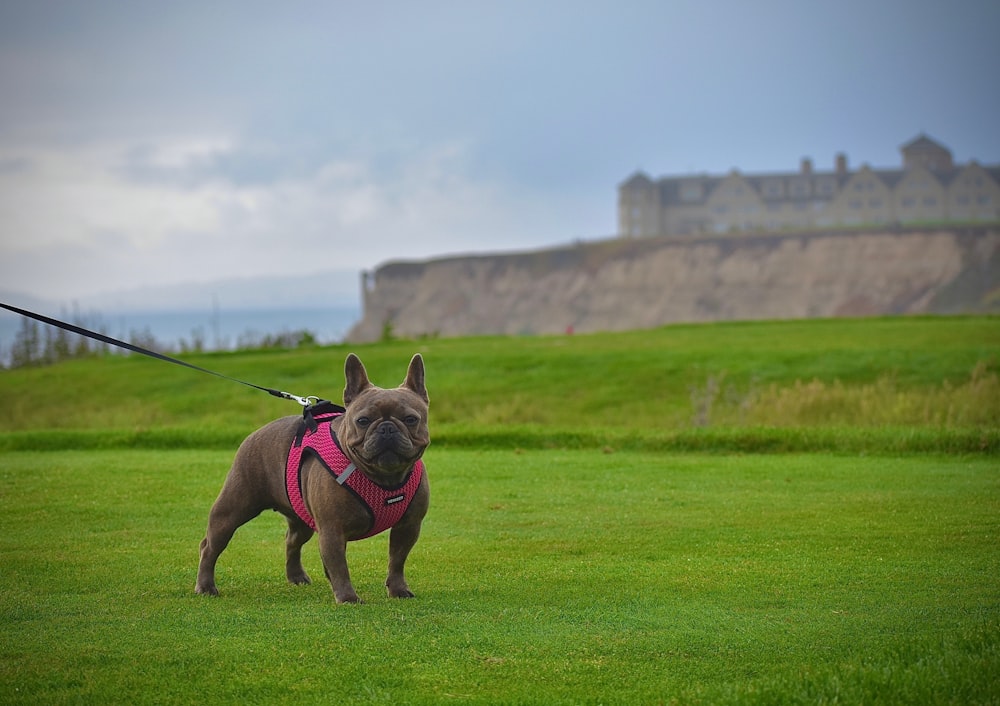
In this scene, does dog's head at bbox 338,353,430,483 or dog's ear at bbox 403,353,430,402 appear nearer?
dog's head at bbox 338,353,430,483

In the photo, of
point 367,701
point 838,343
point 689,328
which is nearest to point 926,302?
point 689,328

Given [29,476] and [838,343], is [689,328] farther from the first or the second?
[29,476]

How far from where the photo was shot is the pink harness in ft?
25.7

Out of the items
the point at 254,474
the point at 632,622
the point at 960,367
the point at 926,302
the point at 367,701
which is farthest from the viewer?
the point at 926,302

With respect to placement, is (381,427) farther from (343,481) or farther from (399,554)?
(399,554)

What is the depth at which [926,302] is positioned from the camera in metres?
118

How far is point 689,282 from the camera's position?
430 feet

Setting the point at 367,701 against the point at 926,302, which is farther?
the point at 926,302

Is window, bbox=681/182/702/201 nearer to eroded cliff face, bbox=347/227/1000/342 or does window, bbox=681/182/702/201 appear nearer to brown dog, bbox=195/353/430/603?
eroded cliff face, bbox=347/227/1000/342

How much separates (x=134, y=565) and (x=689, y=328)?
129ft

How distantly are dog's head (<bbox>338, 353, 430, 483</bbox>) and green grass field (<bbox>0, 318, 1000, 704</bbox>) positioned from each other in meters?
1.03

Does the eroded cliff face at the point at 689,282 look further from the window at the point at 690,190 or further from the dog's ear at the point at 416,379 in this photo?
the dog's ear at the point at 416,379

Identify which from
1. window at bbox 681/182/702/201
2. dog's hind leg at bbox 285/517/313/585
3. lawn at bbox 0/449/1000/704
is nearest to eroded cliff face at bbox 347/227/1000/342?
window at bbox 681/182/702/201

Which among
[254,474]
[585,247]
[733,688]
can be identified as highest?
[585,247]
